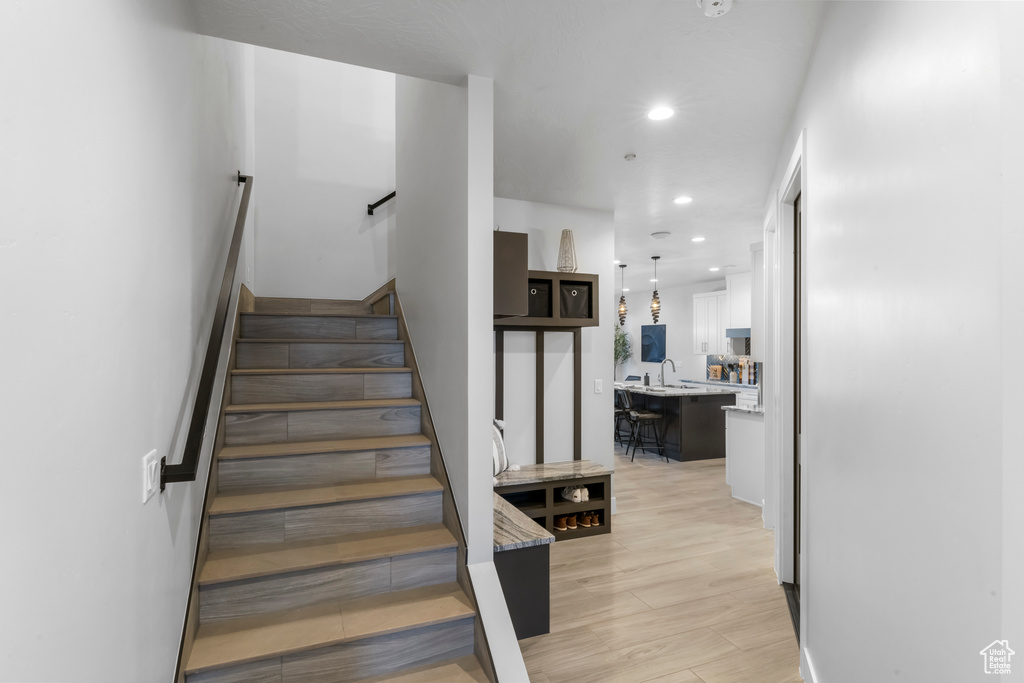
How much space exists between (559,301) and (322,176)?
2512 millimetres

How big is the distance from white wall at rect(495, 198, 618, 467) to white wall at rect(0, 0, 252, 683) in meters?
2.62

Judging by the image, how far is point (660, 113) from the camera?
8.48 feet

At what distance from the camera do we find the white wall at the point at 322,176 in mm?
4578

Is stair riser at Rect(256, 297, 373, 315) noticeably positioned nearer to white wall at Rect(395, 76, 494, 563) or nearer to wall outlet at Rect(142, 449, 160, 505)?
white wall at Rect(395, 76, 494, 563)

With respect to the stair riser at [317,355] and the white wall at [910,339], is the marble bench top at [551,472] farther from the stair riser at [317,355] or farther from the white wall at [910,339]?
the white wall at [910,339]

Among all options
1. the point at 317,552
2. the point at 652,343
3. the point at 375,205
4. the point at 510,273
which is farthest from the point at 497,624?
the point at 652,343

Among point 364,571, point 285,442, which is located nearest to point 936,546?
point 364,571

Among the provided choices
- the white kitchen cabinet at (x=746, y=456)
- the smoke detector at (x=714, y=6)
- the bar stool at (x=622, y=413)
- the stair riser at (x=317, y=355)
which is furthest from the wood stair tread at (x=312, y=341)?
the bar stool at (x=622, y=413)

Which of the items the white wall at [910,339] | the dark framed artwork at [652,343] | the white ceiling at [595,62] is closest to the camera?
the white wall at [910,339]

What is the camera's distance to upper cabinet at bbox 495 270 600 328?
400cm

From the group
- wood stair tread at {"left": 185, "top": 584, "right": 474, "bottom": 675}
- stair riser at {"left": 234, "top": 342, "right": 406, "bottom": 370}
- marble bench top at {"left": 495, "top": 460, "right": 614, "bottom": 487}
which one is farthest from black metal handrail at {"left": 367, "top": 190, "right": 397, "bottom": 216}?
wood stair tread at {"left": 185, "top": 584, "right": 474, "bottom": 675}

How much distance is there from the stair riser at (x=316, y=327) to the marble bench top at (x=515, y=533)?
1617 mm

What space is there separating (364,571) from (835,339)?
197cm

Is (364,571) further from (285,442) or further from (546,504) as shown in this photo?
(546,504)
